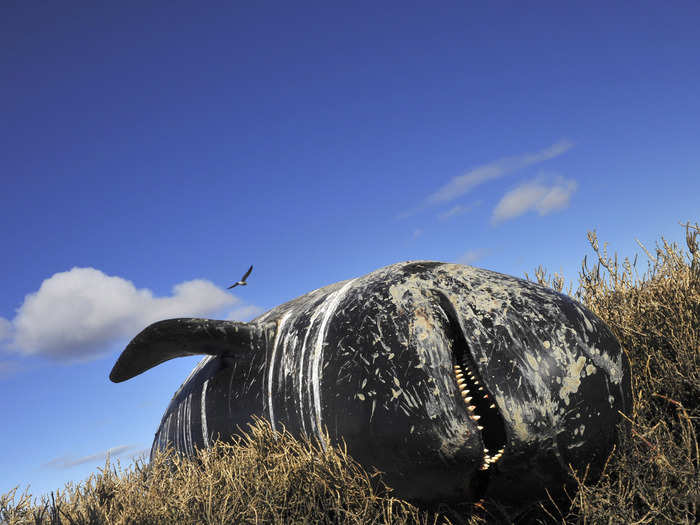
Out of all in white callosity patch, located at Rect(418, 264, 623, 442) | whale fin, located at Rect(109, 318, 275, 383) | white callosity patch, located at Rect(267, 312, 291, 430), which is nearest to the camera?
white callosity patch, located at Rect(418, 264, 623, 442)

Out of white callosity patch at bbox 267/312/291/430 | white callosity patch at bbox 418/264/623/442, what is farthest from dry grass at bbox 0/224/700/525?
white callosity patch at bbox 418/264/623/442

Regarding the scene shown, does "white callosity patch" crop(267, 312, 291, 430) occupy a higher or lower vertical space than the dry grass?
higher

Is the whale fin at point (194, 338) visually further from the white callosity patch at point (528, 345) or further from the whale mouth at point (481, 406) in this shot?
the whale mouth at point (481, 406)

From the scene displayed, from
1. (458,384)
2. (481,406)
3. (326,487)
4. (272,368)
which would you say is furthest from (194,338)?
(481,406)

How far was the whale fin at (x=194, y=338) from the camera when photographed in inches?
162

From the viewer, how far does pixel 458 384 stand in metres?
3.03

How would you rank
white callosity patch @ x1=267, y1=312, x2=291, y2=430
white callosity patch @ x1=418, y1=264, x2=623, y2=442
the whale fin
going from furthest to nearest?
the whale fin, white callosity patch @ x1=267, y1=312, x2=291, y2=430, white callosity patch @ x1=418, y1=264, x2=623, y2=442

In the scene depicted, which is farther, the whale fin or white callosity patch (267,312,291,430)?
the whale fin

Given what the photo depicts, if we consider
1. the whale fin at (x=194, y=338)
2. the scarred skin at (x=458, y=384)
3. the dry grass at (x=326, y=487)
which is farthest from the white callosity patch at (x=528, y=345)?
the whale fin at (x=194, y=338)

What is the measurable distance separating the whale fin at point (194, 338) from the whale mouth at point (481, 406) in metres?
1.63

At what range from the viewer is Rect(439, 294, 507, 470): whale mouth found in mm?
2951

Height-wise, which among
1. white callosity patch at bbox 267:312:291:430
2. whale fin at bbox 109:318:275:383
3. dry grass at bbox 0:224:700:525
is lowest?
dry grass at bbox 0:224:700:525

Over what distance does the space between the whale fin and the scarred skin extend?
49cm

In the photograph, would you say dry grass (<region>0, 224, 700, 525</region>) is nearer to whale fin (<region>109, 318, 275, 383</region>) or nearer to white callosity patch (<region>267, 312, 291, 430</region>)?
white callosity patch (<region>267, 312, 291, 430</region>)
